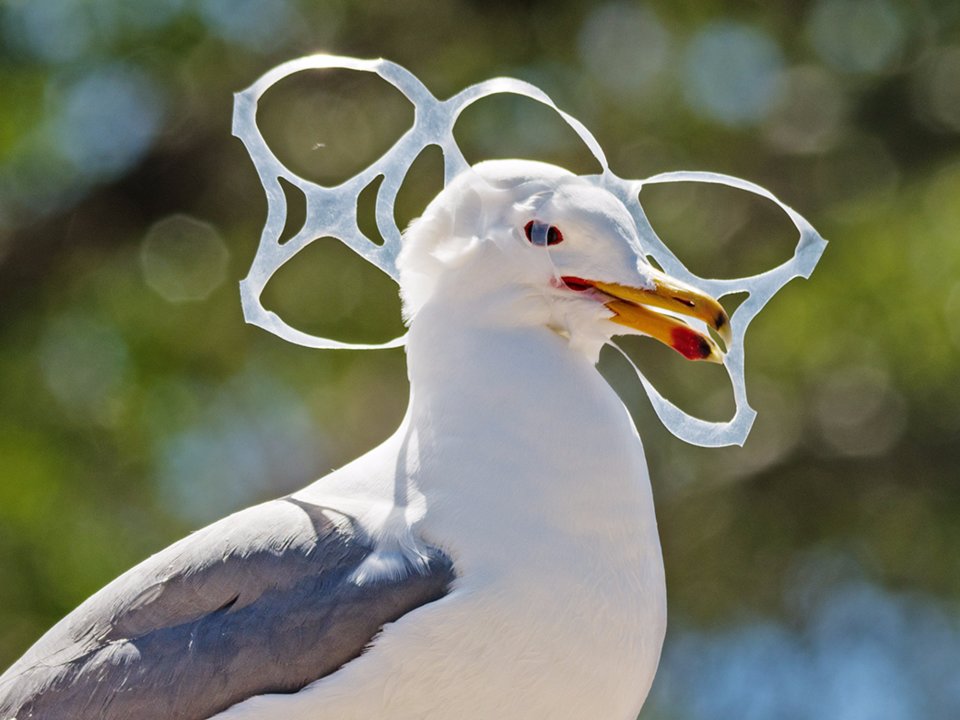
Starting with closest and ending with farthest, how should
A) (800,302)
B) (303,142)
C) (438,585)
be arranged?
1. (438,585)
2. (303,142)
3. (800,302)

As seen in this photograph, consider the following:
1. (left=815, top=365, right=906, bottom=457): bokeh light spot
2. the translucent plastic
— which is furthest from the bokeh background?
the translucent plastic

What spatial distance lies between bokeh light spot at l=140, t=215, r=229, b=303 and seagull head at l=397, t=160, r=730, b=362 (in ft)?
9.25

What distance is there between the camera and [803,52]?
16.8 feet

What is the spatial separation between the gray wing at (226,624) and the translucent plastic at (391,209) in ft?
0.92

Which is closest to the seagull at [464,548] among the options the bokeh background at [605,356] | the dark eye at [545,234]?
the dark eye at [545,234]

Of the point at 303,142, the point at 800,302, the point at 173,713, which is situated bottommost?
the point at 800,302

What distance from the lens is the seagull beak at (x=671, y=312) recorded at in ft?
6.33

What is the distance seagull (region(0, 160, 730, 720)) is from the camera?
183 cm

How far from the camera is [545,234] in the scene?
201cm

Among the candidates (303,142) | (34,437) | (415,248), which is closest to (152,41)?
(303,142)

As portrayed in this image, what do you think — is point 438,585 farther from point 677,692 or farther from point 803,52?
point 803,52

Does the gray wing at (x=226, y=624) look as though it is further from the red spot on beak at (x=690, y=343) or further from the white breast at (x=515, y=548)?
the red spot on beak at (x=690, y=343)

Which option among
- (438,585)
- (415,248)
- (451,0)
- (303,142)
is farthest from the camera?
(451,0)

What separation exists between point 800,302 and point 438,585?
3108 millimetres
